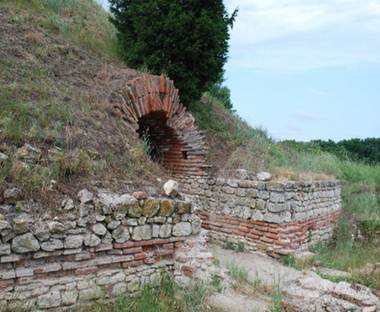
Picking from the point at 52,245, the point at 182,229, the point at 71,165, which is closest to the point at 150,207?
the point at 182,229

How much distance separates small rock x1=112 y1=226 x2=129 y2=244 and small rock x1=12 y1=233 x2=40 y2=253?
2.97 ft

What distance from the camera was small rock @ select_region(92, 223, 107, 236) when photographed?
454cm

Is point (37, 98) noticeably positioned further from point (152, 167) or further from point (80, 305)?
point (80, 305)

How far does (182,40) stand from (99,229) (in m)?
5.36

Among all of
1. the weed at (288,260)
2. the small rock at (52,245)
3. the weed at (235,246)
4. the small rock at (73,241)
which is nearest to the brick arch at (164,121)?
the weed at (235,246)

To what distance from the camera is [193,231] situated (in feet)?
17.7

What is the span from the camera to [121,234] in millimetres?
4734

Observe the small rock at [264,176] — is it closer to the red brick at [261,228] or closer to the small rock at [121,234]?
the red brick at [261,228]

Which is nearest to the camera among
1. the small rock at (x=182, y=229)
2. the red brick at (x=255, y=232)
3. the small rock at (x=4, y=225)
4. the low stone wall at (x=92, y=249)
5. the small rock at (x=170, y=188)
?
the small rock at (x=4, y=225)

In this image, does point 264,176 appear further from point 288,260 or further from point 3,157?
point 3,157

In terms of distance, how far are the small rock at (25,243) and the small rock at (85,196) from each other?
0.70 meters

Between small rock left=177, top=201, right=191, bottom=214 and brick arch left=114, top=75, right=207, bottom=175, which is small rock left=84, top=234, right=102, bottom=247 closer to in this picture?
small rock left=177, top=201, right=191, bottom=214

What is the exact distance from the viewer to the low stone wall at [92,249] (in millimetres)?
4062

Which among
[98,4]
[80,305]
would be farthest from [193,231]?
[98,4]
